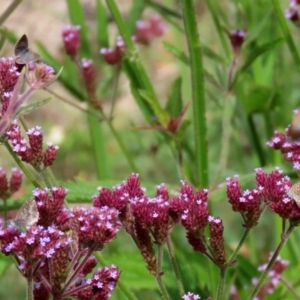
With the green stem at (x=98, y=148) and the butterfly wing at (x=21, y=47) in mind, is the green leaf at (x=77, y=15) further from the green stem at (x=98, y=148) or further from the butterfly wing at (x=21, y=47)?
the butterfly wing at (x=21, y=47)

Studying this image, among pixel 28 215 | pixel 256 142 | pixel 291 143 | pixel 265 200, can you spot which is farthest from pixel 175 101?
pixel 28 215

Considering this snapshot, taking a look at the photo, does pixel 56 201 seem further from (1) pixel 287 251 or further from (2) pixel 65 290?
(1) pixel 287 251

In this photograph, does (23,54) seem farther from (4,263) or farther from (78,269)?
(4,263)

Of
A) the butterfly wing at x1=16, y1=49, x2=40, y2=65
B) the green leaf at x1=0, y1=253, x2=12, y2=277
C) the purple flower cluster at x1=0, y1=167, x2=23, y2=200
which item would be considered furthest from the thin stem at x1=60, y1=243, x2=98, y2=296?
the green leaf at x1=0, y1=253, x2=12, y2=277

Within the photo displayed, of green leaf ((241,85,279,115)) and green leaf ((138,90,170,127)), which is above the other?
green leaf ((241,85,279,115))

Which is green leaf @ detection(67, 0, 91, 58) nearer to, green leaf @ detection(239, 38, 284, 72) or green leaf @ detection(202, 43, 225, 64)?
green leaf @ detection(202, 43, 225, 64)

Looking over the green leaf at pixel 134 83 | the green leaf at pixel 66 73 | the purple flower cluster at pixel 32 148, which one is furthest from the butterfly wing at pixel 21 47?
the green leaf at pixel 66 73
